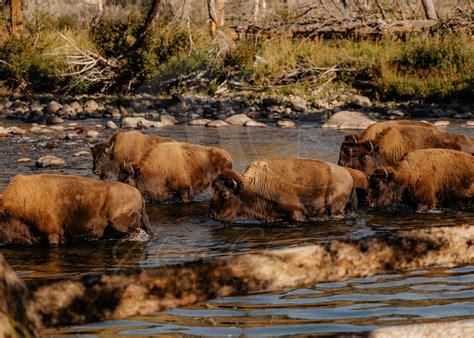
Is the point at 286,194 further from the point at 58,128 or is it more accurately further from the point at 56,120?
the point at 56,120

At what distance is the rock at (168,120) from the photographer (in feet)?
73.3

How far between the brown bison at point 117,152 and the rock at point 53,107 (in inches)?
464

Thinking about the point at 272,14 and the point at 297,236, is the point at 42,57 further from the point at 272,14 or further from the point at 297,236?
the point at 297,236

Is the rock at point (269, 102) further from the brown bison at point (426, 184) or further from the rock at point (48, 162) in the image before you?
the brown bison at point (426, 184)

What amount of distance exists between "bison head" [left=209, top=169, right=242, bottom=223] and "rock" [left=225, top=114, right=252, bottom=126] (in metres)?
11.5

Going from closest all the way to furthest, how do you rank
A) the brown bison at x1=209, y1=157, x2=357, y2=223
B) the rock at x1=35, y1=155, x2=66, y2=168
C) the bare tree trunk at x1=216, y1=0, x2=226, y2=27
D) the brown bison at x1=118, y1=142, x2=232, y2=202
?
the brown bison at x1=209, y1=157, x2=357, y2=223 < the brown bison at x1=118, y1=142, x2=232, y2=202 < the rock at x1=35, y1=155, x2=66, y2=168 < the bare tree trunk at x1=216, y1=0, x2=226, y2=27

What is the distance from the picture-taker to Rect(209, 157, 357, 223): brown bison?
35.6ft

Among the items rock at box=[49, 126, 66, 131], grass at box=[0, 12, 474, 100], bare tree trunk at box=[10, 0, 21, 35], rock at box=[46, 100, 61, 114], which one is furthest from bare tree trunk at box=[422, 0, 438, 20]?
rock at box=[49, 126, 66, 131]

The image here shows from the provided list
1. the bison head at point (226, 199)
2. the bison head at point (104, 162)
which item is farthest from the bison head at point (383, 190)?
the bison head at point (104, 162)

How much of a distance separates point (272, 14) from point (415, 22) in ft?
20.0

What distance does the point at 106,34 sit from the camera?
31.2 m

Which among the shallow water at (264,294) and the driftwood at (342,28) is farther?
the driftwood at (342,28)

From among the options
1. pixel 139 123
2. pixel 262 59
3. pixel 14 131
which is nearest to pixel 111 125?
pixel 139 123

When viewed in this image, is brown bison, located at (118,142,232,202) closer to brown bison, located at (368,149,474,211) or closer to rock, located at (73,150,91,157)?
brown bison, located at (368,149,474,211)
